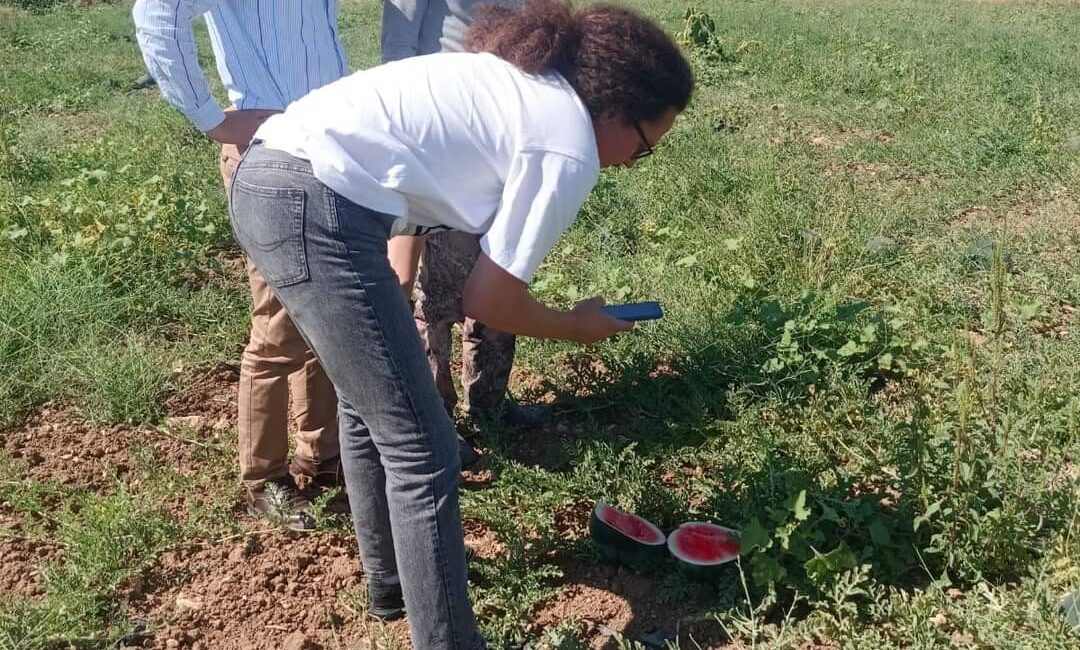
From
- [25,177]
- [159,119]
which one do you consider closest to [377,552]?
[25,177]

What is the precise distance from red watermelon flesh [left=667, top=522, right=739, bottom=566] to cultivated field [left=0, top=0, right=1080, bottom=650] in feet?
0.18

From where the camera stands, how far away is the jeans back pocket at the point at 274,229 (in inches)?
71.8

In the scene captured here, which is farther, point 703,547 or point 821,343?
point 821,343

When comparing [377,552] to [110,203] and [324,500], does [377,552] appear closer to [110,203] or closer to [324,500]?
[324,500]

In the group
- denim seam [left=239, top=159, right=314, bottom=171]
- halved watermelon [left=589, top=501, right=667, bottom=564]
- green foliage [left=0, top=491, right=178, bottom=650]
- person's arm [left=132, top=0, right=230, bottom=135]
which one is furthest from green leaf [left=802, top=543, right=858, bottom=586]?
person's arm [left=132, top=0, right=230, bottom=135]

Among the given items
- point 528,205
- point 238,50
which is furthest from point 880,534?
point 238,50

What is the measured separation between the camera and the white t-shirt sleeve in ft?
5.79

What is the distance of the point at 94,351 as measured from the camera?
144 inches

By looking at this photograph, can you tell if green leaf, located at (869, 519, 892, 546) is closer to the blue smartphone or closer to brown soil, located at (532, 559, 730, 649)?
brown soil, located at (532, 559, 730, 649)

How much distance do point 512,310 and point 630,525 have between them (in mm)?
1014

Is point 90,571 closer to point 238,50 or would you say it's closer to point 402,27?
point 238,50

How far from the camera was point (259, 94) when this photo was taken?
268 centimetres

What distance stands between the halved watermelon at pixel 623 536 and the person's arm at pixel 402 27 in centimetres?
167

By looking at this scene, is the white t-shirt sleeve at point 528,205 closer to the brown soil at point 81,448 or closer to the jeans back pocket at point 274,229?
the jeans back pocket at point 274,229
